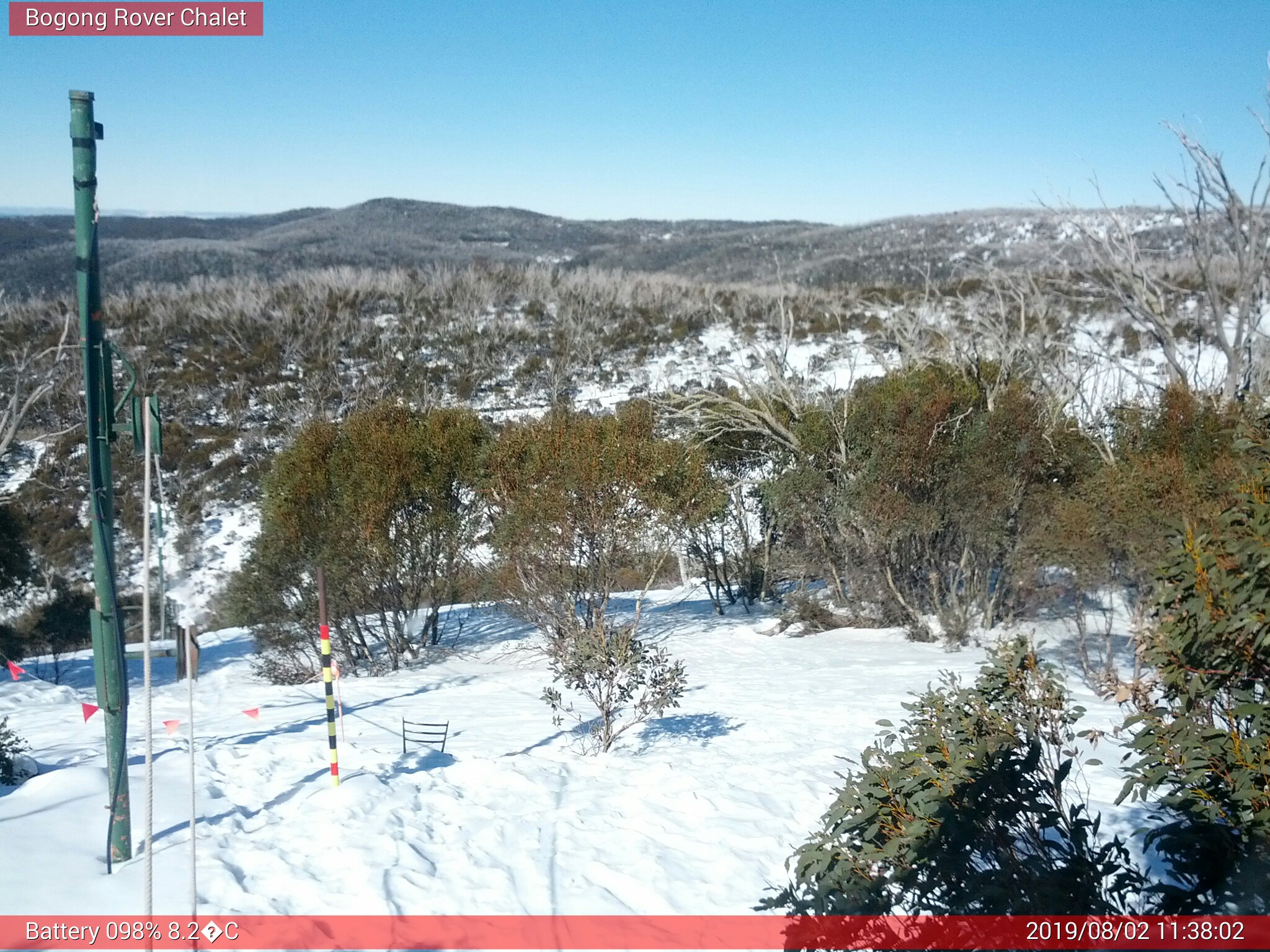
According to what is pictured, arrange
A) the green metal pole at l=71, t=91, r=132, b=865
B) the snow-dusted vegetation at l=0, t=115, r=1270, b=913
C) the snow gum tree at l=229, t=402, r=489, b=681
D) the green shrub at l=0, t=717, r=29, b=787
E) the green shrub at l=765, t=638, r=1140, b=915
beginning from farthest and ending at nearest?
the snow gum tree at l=229, t=402, r=489, b=681 → the green shrub at l=0, t=717, r=29, b=787 → the green metal pole at l=71, t=91, r=132, b=865 → the snow-dusted vegetation at l=0, t=115, r=1270, b=913 → the green shrub at l=765, t=638, r=1140, b=915

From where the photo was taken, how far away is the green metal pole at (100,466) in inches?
154

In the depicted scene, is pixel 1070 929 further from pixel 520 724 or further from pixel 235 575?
pixel 235 575

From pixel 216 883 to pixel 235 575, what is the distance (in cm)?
1107

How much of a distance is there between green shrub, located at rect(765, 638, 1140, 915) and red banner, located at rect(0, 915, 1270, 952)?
0.06 meters

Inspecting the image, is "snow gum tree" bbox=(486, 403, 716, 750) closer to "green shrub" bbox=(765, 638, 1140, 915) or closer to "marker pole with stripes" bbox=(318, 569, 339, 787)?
"marker pole with stripes" bbox=(318, 569, 339, 787)

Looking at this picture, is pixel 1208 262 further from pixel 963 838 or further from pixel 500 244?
pixel 500 244

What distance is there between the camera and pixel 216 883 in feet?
14.2

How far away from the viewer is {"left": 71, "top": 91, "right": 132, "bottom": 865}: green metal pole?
12.8 ft

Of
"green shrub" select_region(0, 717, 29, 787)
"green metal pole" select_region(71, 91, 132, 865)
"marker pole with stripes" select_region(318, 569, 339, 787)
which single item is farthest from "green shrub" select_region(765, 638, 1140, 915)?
"green shrub" select_region(0, 717, 29, 787)

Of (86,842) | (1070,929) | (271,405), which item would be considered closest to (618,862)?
(86,842)

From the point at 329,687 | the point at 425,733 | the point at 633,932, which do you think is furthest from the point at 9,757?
the point at 633,932

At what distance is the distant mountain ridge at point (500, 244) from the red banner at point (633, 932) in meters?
46.7

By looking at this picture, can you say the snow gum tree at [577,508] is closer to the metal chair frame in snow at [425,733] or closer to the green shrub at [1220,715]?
the metal chair frame in snow at [425,733]

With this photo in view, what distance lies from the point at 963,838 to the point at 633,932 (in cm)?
245
